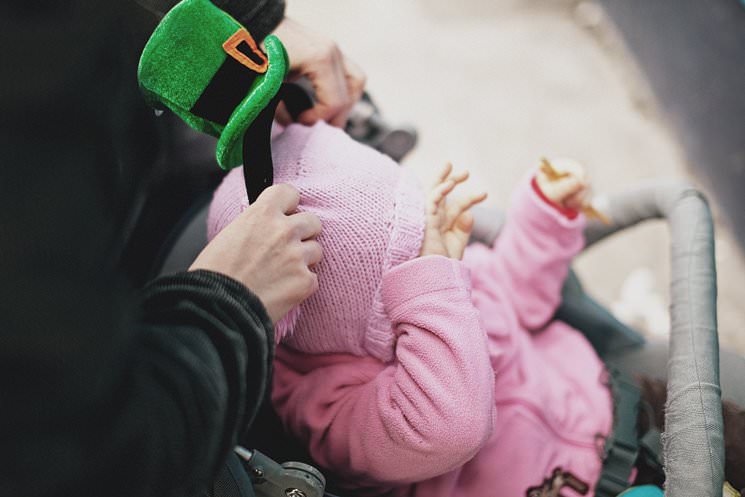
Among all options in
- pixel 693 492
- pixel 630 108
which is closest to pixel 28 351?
pixel 693 492

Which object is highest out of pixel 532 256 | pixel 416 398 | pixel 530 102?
pixel 530 102

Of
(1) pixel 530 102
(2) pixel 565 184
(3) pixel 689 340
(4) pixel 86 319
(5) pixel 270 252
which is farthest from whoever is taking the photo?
(1) pixel 530 102

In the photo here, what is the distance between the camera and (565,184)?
72 cm

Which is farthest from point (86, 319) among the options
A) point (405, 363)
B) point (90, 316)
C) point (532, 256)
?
point (532, 256)

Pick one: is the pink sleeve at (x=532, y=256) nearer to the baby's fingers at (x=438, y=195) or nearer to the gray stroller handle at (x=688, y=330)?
the gray stroller handle at (x=688, y=330)

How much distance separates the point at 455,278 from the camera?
1.78ft

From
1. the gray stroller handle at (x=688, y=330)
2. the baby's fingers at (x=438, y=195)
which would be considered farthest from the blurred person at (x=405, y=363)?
the gray stroller handle at (x=688, y=330)

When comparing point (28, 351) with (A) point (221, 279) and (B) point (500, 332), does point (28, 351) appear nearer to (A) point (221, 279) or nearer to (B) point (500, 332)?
(A) point (221, 279)

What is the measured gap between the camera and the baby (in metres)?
0.52

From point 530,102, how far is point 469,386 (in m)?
1.14

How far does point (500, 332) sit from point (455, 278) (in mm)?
168

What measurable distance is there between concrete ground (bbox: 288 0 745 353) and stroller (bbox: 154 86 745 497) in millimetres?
445

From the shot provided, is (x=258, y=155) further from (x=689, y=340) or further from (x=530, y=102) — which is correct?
(x=530, y=102)

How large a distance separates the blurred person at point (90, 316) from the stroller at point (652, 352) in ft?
0.33
